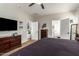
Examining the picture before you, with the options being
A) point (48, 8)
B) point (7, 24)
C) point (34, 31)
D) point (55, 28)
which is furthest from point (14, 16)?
point (55, 28)

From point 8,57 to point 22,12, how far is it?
2.50 ft

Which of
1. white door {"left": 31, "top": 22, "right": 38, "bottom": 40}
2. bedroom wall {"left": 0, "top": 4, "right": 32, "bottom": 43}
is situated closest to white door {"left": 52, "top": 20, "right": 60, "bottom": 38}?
white door {"left": 31, "top": 22, "right": 38, "bottom": 40}

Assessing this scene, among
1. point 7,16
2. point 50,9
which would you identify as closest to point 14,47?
point 7,16

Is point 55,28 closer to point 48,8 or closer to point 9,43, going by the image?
point 48,8

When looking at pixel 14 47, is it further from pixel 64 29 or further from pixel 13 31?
pixel 64 29

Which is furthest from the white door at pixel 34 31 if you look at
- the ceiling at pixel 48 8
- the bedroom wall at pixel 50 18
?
the ceiling at pixel 48 8

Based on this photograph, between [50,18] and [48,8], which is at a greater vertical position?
[48,8]

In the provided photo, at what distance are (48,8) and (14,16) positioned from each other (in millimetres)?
595

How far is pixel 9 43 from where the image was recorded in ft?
5.10

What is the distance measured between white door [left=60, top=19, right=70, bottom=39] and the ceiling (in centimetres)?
20

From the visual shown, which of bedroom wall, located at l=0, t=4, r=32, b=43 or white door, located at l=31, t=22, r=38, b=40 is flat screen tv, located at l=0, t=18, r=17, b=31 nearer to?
bedroom wall, located at l=0, t=4, r=32, b=43

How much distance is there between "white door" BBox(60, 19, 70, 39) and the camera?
1563 mm

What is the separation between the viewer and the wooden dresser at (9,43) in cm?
144

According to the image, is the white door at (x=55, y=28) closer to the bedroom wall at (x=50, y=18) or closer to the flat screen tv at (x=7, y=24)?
the bedroom wall at (x=50, y=18)
